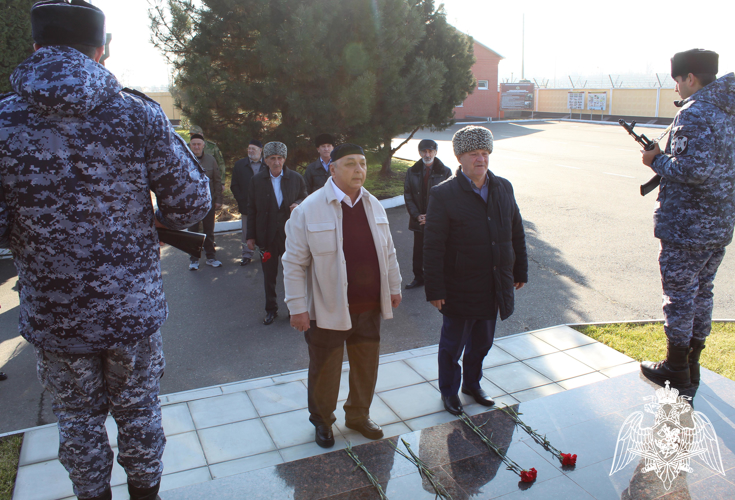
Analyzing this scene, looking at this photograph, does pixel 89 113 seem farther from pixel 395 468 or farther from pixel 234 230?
pixel 234 230

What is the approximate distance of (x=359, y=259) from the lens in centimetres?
324

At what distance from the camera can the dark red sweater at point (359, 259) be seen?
3221 mm

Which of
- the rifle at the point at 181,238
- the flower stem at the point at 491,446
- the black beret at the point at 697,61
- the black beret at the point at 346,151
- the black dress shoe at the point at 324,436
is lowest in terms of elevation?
the flower stem at the point at 491,446

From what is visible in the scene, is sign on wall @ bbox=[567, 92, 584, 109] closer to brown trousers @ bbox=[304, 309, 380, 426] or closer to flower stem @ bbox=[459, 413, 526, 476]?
flower stem @ bbox=[459, 413, 526, 476]

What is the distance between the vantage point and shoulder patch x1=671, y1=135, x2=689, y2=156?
3.49 m

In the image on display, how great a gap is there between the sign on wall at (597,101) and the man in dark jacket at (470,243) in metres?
34.9

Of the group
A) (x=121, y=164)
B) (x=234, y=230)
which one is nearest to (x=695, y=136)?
(x=121, y=164)

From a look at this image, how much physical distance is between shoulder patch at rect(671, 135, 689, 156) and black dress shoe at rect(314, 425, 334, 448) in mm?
2968

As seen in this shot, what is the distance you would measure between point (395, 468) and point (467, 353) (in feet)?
3.65

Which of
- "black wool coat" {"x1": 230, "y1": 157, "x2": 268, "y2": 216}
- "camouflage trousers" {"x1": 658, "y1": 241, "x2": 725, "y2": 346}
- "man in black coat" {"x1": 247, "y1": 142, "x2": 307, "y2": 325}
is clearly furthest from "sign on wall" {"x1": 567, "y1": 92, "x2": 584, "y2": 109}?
"camouflage trousers" {"x1": 658, "y1": 241, "x2": 725, "y2": 346}

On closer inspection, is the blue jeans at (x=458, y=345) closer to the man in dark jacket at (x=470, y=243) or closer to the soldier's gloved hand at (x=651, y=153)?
the man in dark jacket at (x=470, y=243)

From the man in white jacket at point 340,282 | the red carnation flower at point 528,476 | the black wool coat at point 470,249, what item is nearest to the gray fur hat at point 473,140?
the black wool coat at point 470,249

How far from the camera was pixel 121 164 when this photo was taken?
81.3 inches

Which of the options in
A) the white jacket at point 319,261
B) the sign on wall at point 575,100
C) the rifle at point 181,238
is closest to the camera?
the rifle at point 181,238
